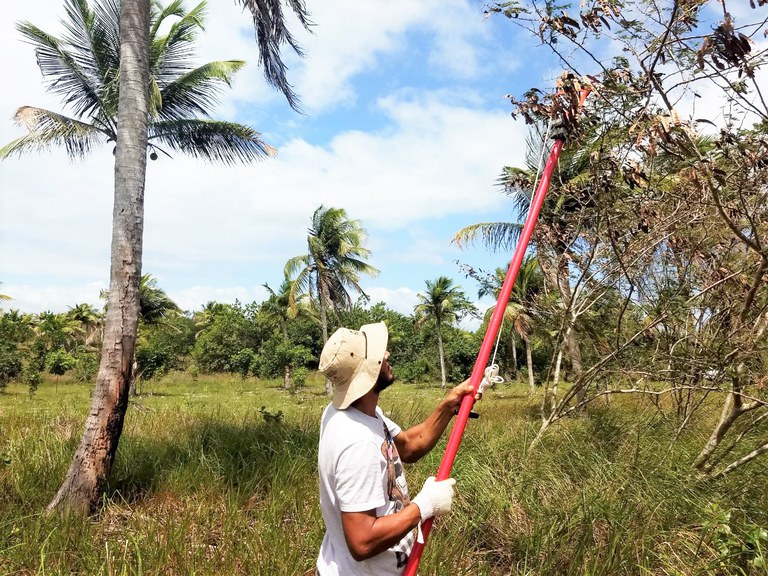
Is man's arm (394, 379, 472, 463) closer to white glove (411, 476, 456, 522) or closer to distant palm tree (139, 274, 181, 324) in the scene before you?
white glove (411, 476, 456, 522)

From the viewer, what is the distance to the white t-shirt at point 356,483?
1.70 m

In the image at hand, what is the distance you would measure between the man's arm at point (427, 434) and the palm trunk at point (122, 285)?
315 cm

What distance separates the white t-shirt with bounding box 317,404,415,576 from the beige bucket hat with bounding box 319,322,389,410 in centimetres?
7

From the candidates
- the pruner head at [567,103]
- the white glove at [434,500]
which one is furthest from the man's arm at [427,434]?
the pruner head at [567,103]

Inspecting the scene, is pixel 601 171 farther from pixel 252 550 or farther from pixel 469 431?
pixel 252 550

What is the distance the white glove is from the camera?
1.88m

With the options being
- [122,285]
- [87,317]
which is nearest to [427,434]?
[122,285]

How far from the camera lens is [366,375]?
194 cm

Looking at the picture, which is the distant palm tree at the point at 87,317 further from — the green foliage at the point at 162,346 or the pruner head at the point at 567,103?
the pruner head at the point at 567,103

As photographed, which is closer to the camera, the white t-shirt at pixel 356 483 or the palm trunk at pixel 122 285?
the white t-shirt at pixel 356 483

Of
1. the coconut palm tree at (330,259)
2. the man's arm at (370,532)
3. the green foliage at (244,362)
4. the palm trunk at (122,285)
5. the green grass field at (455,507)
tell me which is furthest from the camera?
the green foliage at (244,362)

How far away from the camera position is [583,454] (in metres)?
5.01

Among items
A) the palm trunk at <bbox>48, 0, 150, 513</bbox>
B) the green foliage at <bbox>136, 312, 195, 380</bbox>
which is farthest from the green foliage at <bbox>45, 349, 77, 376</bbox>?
the palm trunk at <bbox>48, 0, 150, 513</bbox>

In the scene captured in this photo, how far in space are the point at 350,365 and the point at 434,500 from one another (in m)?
0.57
